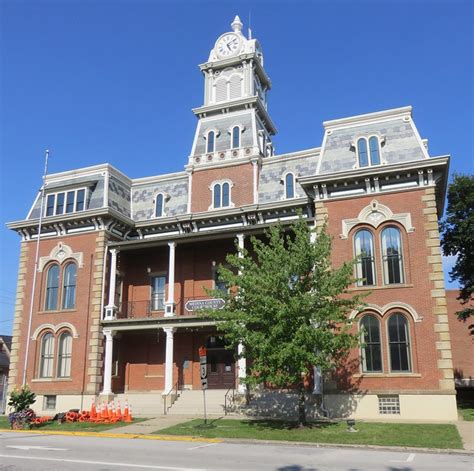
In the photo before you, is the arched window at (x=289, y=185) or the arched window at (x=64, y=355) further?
the arched window at (x=289, y=185)

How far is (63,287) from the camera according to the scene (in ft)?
96.4

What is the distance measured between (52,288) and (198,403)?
1118cm

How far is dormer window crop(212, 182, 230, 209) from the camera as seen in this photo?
30.0m

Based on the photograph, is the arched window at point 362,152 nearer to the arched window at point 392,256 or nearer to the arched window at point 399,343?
the arched window at point 392,256

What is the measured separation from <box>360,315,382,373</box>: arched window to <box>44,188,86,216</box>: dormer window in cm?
1728

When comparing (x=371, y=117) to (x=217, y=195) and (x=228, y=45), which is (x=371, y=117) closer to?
(x=217, y=195)

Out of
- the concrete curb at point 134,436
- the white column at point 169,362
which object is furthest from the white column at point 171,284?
the concrete curb at point 134,436

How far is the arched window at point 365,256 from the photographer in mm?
23547

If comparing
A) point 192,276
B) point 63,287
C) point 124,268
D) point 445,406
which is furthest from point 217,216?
point 445,406

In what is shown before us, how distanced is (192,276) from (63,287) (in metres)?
7.30

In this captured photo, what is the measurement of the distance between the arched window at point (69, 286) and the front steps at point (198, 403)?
8143 millimetres

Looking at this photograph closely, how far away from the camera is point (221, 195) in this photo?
30.2m

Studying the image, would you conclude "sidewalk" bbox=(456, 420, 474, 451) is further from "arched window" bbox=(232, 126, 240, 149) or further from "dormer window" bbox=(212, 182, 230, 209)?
"arched window" bbox=(232, 126, 240, 149)

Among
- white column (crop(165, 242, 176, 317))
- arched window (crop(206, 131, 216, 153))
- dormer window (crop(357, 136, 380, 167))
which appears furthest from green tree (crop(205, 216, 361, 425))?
arched window (crop(206, 131, 216, 153))
